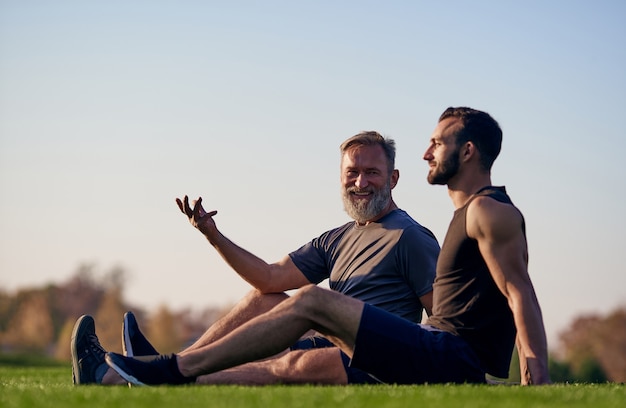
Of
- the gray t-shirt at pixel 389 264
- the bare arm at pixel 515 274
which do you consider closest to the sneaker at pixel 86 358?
the gray t-shirt at pixel 389 264

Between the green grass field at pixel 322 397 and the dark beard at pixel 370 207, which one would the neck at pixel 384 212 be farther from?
the green grass field at pixel 322 397

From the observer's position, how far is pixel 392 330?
641 cm

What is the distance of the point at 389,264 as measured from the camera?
7898mm

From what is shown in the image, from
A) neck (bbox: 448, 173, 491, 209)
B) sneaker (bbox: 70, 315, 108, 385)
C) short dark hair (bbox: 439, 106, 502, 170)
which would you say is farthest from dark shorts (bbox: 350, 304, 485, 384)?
sneaker (bbox: 70, 315, 108, 385)

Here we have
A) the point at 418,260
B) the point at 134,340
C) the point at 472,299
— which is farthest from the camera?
the point at 418,260

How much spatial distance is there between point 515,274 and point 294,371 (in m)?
1.89

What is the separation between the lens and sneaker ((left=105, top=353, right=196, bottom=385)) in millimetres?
6344

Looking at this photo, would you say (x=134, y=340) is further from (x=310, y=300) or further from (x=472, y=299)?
(x=472, y=299)

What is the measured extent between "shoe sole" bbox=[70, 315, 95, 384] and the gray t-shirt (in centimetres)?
226

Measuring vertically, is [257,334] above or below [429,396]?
above

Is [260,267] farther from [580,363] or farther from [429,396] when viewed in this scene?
[580,363]

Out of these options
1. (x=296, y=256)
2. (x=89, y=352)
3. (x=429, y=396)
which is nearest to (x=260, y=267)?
(x=296, y=256)

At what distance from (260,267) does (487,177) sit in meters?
2.79

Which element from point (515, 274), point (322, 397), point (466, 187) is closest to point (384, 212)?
point (466, 187)
